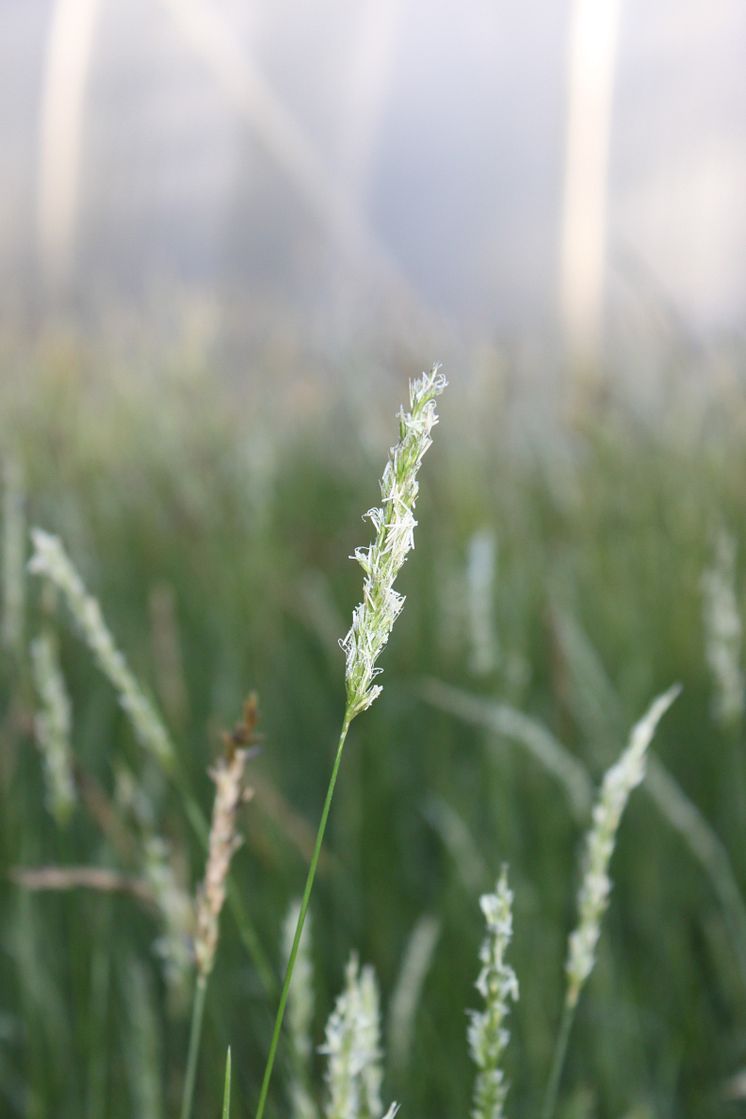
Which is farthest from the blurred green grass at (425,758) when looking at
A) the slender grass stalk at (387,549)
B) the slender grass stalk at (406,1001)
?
the slender grass stalk at (387,549)

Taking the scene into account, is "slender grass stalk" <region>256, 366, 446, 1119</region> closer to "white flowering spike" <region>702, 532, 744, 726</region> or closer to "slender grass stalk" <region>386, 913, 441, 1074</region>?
"slender grass stalk" <region>386, 913, 441, 1074</region>

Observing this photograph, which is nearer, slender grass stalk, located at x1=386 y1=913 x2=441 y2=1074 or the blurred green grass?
slender grass stalk, located at x1=386 y1=913 x2=441 y2=1074

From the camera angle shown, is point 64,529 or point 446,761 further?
point 64,529

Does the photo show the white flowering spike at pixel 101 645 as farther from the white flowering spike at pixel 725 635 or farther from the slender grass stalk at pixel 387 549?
the white flowering spike at pixel 725 635

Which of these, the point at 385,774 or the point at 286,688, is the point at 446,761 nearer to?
the point at 385,774

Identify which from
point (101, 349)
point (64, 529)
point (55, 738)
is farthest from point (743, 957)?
point (101, 349)

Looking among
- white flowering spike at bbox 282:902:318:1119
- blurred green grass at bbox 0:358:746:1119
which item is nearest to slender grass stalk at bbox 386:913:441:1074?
blurred green grass at bbox 0:358:746:1119
